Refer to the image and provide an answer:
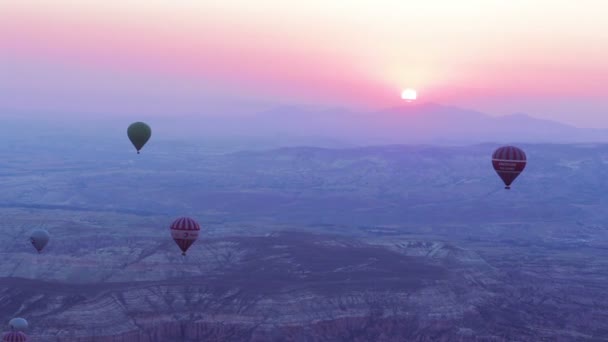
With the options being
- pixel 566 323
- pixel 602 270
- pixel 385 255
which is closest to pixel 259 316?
pixel 566 323

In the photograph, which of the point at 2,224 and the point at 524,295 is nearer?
the point at 524,295

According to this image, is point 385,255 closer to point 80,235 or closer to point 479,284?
point 479,284

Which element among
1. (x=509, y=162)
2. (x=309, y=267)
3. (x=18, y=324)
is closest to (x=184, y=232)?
(x=18, y=324)

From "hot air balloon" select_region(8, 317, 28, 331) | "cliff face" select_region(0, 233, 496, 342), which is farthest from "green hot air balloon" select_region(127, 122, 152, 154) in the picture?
"hot air balloon" select_region(8, 317, 28, 331)

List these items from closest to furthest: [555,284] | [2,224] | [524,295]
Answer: [524,295] < [555,284] < [2,224]

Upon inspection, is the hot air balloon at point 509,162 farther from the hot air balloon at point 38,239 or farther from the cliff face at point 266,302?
the hot air balloon at point 38,239

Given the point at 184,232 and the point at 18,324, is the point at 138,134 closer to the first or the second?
the point at 184,232

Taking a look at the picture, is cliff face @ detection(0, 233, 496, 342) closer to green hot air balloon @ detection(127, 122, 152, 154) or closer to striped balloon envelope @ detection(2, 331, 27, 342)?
striped balloon envelope @ detection(2, 331, 27, 342)
